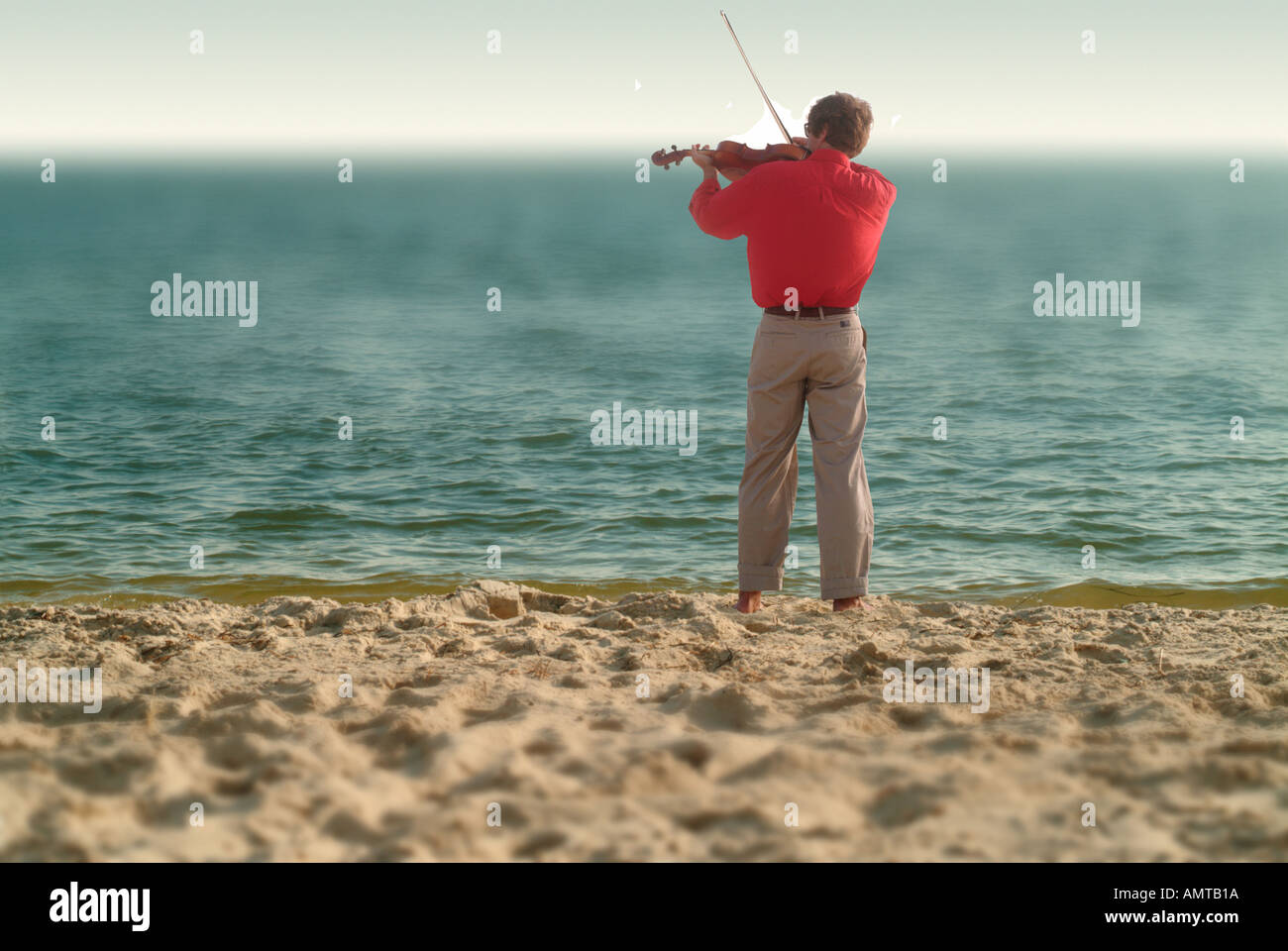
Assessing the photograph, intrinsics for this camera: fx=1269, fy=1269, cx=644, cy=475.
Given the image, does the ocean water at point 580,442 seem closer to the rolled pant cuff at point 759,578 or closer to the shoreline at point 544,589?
the shoreline at point 544,589

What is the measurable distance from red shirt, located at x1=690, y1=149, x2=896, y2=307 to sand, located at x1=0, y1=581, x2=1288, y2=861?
144cm

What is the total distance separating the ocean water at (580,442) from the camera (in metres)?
9.01

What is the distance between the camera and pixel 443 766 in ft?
11.6

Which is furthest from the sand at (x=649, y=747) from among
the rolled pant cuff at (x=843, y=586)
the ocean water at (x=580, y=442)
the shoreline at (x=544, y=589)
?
the ocean water at (x=580, y=442)

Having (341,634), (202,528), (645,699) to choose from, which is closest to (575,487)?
(202,528)

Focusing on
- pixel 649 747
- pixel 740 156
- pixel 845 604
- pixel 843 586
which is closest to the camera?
pixel 649 747

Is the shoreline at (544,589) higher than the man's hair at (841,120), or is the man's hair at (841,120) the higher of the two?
the man's hair at (841,120)

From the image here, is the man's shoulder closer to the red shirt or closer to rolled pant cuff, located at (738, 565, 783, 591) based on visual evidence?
the red shirt

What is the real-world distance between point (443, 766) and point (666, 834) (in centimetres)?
71

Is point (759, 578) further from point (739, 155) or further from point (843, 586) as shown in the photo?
point (739, 155)

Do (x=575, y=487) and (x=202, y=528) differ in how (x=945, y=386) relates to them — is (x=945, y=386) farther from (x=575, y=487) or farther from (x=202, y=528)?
(x=202, y=528)

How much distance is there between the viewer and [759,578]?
215 inches

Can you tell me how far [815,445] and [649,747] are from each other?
2.00 meters

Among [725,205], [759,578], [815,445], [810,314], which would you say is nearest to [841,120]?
[725,205]
